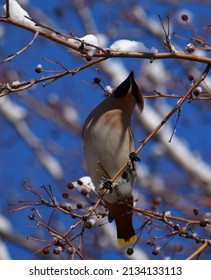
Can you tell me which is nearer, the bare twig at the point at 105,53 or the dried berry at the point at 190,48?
the bare twig at the point at 105,53

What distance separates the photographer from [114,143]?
10.6 ft

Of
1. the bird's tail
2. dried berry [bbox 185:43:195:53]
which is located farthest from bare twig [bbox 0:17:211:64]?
the bird's tail

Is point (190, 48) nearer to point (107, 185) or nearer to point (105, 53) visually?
point (105, 53)

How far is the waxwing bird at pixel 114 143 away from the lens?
322 centimetres

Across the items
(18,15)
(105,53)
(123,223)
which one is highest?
(18,15)

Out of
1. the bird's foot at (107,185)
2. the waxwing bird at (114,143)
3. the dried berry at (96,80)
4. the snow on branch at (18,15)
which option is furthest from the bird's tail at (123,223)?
the snow on branch at (18,15)

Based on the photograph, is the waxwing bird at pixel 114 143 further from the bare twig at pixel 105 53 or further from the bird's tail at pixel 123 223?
the bare twig at pixel 105 53

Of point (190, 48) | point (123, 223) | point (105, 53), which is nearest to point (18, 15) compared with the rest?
point (105, 53)

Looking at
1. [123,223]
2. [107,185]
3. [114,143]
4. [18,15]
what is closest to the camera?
[18,15]

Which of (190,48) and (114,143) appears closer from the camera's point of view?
(190,48)

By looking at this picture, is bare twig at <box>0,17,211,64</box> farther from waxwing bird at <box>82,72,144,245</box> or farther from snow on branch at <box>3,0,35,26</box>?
waxwing bird at <box>82,72,144,245</box>

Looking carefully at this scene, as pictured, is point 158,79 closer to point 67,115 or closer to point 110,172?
point 67,115

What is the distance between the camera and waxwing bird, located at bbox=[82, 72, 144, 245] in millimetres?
3221
